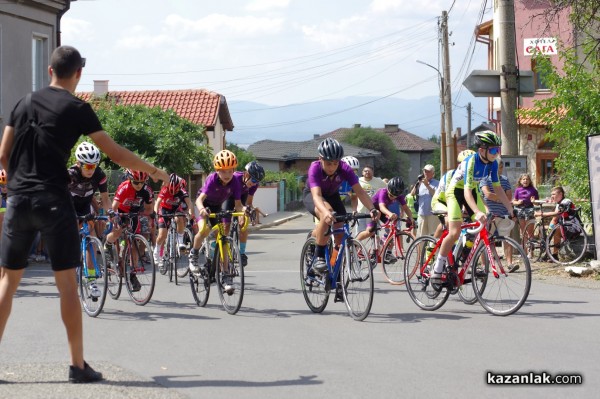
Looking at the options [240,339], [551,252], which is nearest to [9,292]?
[240,339]

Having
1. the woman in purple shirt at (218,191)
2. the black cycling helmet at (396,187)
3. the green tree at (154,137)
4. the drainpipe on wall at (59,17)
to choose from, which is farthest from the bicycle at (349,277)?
the green tree at (154,137)

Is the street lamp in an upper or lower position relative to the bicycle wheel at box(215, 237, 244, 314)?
upper

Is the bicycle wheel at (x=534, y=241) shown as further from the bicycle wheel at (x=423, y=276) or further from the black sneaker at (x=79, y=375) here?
the black sneaker at (x=79, y=375)

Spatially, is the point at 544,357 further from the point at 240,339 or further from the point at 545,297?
the point at 545,297

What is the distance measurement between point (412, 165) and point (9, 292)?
133 metres

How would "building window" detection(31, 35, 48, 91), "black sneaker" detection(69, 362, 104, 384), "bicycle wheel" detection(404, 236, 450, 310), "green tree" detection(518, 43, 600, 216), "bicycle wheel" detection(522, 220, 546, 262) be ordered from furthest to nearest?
"building window" detection(31, 35, 48, 91), "bicycle wheel" detection(522, 220, 546, 262), "green tree" detection(518, 43, 600, 216), "bicycle wheel" detection(404, 236, 450, 310), "black sneaker" detection(69, 362, 104, 384)

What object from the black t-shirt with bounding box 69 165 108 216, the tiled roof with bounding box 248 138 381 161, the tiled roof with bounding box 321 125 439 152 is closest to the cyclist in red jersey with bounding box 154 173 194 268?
the black t-shirt with bounding box 69 165 108 216

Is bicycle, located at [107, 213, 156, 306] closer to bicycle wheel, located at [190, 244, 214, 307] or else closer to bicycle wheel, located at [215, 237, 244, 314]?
bicycle wheel, located at [190, 244, 214, 307]

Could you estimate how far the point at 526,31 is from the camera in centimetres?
4750

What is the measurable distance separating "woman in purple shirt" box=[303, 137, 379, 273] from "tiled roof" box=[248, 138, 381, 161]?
8887 centimetres

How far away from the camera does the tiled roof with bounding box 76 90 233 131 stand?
183ft

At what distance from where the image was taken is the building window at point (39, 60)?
2683cm

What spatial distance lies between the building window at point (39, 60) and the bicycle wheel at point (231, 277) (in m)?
17.4

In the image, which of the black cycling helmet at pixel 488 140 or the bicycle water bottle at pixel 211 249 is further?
the bicycle water bottle at pixel 211 249
